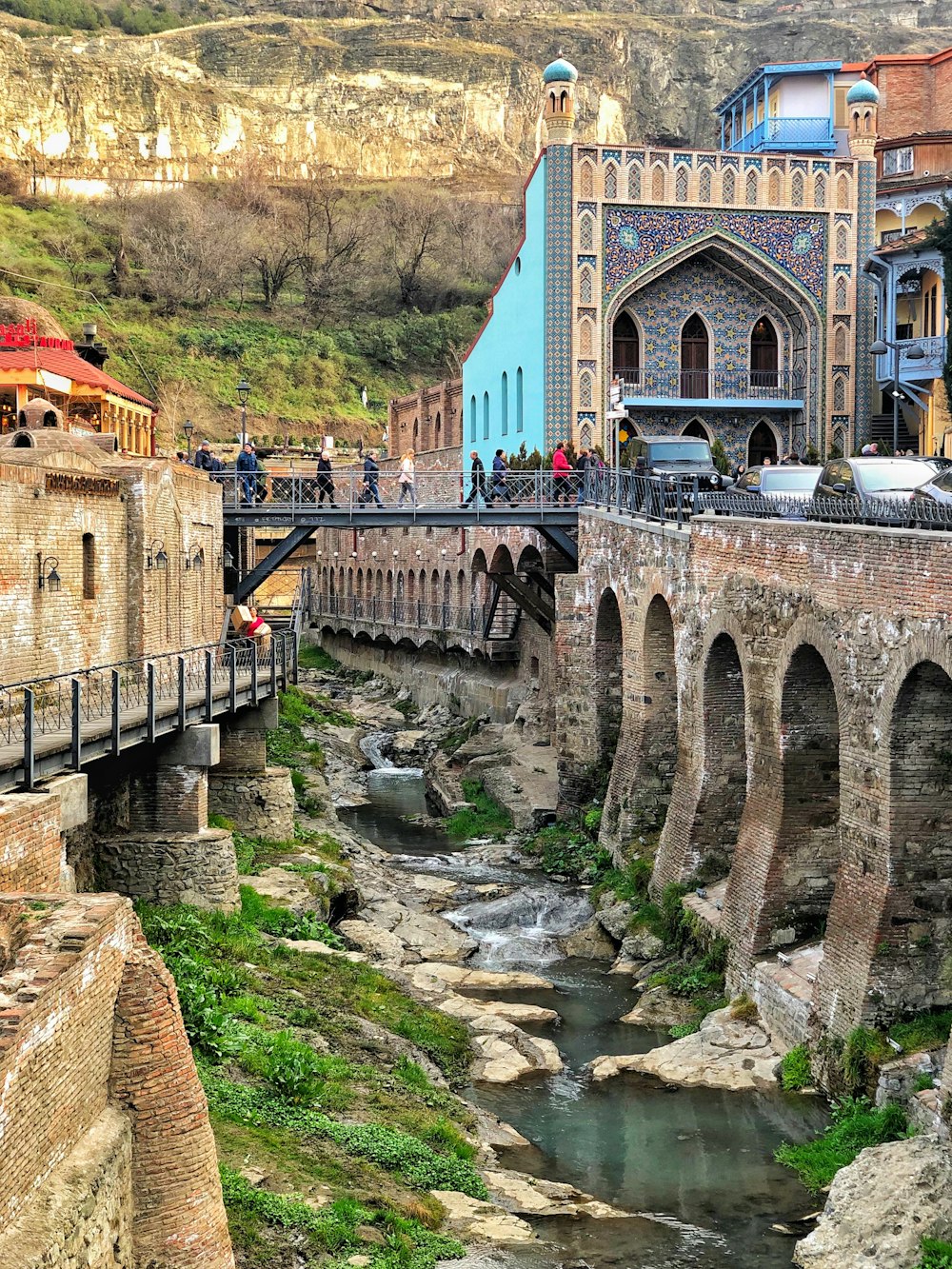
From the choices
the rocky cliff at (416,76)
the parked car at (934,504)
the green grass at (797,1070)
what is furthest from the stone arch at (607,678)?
the rocky cliff at (416,76)

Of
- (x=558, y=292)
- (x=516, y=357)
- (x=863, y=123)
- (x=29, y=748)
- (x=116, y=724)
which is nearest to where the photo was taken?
(x=29, y=748)

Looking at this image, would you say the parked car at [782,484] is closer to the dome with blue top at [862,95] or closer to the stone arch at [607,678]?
the stone arch at [607,678]

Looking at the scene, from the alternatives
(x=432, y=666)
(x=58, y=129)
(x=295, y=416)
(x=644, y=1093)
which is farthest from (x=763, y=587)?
(x=58, y=129)

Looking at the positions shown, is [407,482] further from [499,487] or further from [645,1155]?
[645,1155]

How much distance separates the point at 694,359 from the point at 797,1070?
75.8 ft

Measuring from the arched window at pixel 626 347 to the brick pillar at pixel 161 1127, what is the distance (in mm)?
27367

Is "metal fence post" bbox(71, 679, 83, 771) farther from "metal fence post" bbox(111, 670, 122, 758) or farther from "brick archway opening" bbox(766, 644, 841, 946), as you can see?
"brick archway opening" bbox(766, 644, 841, 946)

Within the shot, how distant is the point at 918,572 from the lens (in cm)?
1443

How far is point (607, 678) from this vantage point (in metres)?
28.0

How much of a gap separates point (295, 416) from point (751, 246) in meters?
36.1

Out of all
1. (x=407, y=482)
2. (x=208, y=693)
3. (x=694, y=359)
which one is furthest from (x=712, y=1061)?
(x=694, y=359)

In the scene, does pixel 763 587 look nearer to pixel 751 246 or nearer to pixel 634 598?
pixel 634 598

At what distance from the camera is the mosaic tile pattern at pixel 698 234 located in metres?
34.2

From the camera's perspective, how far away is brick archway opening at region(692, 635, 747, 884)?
20.8 metres
